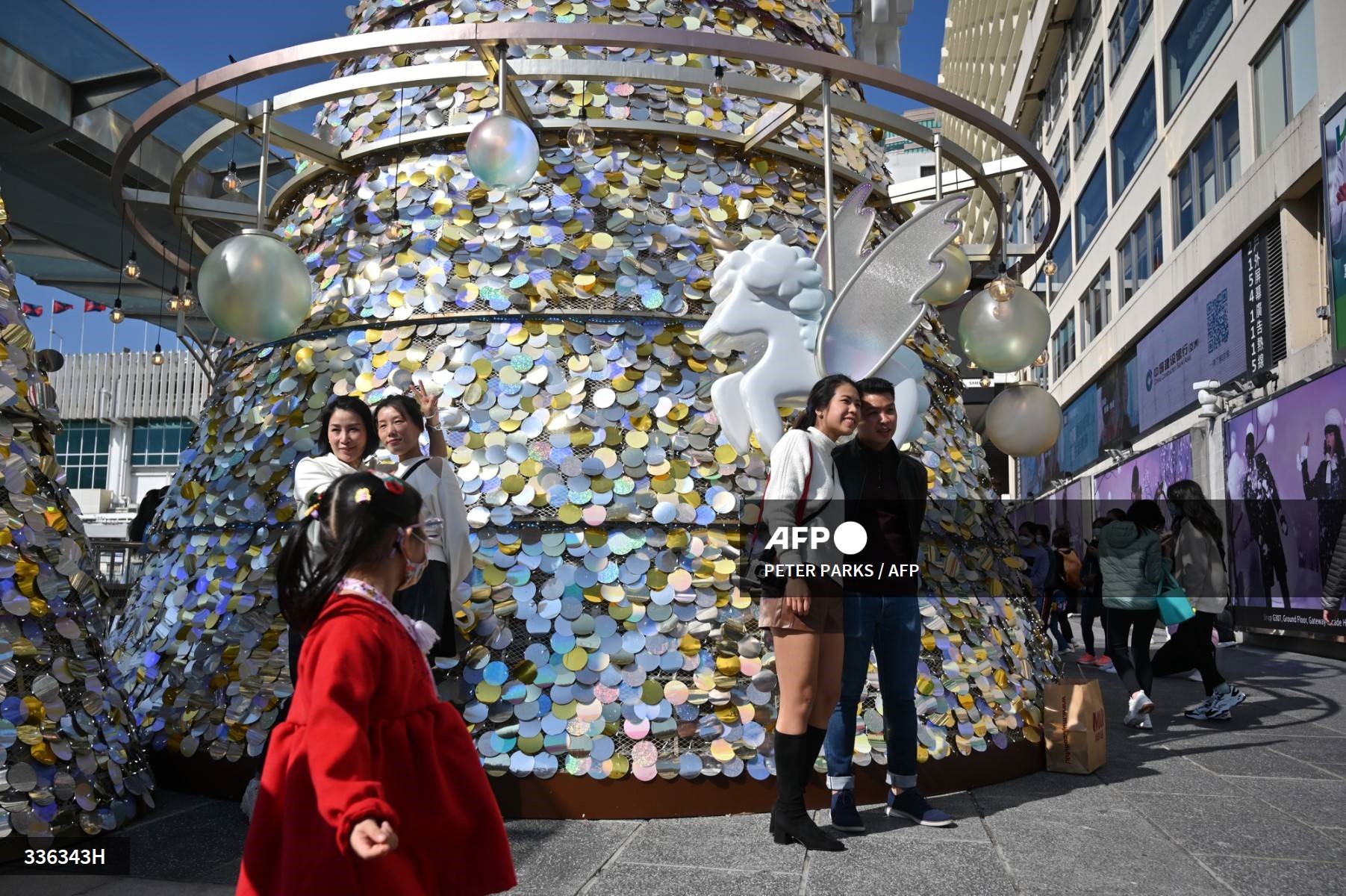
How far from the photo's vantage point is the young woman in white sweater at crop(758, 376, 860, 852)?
358cm

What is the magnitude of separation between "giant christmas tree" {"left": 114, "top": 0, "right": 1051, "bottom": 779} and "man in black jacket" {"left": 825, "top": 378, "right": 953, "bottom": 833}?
286 millimetres

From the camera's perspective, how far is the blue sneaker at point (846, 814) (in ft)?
12.4

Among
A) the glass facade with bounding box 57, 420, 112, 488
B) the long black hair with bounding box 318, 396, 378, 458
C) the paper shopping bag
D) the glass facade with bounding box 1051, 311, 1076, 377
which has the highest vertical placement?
the glass facade with bounding box 1051, 311, 1076, 377

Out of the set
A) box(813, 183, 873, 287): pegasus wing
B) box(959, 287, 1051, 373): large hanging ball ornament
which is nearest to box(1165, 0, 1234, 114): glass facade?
box(959, 287, 1051, 373): large hanging ball ornament

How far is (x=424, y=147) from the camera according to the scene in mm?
4945

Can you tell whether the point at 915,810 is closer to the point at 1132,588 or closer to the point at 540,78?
the point at 540,78

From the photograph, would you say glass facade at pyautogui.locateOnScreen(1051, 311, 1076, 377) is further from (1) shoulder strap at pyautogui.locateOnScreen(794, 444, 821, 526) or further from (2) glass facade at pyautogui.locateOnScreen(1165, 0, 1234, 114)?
(1) shoulder strap at pyautogui.locateOnScreen(794, 444, 821, 526)

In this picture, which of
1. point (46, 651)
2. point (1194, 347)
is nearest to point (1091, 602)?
point (1194, 347)

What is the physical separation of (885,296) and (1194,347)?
47.5 ft

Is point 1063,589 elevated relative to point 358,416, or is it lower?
lower

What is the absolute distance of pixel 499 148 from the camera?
13.2 ft

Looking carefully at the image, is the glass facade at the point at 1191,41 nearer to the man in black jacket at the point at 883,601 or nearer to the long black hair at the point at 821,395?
the man in black jacket at the point at 883,601

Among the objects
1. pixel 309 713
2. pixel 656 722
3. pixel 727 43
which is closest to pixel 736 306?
pixel 727 43

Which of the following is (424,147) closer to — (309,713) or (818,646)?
(818,646)
